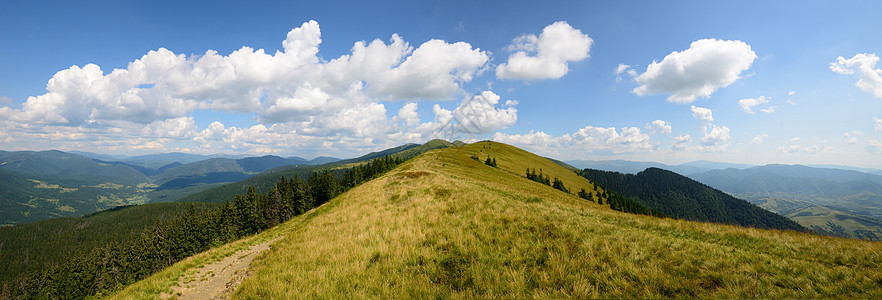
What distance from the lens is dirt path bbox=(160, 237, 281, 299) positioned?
37.7ft

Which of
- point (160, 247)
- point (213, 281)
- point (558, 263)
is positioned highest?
point (558, 263)

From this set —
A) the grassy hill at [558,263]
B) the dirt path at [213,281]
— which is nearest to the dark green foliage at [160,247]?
the dirt path at [213,281]

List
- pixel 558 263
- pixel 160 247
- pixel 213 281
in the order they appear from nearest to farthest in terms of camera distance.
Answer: pixel 558 263, pixel 213 281, pixel 160 247

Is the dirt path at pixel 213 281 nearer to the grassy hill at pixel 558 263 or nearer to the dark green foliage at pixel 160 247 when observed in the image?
the grassy hill at pixel 558 263

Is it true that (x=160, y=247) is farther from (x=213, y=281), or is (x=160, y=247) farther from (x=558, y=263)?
(x=558, y=263)

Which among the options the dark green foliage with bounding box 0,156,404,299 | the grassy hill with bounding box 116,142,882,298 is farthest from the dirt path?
the dark green foliage with bounding box 0,156,404,299

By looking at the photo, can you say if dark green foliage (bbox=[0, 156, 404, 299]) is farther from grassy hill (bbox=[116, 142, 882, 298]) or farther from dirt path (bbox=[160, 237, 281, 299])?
grassy hill (bbox=[116, 142, 882, 298])

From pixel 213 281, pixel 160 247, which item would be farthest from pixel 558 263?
pixel 160 247

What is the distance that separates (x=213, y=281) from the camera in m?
13.5

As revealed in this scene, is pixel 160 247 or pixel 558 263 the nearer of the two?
pixel 558 263

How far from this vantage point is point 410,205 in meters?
18.2

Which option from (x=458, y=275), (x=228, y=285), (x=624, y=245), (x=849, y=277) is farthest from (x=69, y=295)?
(x=849, y=277)

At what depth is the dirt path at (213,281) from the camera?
11.5 m

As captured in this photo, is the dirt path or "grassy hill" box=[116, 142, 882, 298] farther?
the dirt path
